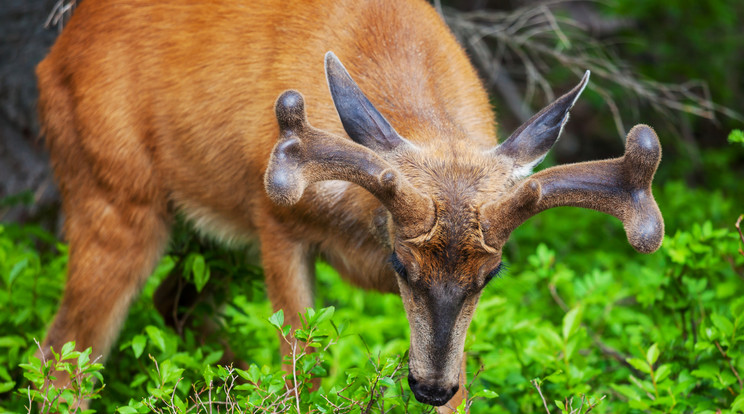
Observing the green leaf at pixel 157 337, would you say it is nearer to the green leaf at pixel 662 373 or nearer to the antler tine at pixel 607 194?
the antler tine at pixel 607 194

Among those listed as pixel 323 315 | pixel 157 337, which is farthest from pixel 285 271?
pixel 323 315

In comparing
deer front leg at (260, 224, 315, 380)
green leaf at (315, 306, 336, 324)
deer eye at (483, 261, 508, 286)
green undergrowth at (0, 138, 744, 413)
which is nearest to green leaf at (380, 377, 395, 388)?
green undergrowth at (0, 138, 744, 413)

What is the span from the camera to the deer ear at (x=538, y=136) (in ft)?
14.0

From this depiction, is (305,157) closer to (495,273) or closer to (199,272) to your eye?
(495,273)

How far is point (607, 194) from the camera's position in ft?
12.4

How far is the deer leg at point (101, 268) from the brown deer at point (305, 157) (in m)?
0.01

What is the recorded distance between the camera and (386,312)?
A: 7.28 m

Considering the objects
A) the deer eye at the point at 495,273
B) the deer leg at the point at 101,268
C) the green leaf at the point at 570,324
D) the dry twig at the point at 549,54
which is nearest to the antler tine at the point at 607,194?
the deer eye at the point at 495,273

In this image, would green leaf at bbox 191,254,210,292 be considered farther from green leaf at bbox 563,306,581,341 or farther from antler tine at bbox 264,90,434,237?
green leaf at bbox 563,306,581,341

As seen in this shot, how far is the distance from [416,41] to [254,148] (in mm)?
1124

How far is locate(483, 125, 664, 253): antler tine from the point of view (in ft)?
12.1

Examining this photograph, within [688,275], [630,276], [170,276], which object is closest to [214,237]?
[170,276]

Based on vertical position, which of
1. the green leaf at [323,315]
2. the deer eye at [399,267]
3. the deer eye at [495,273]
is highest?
the green leaf at [323,315]

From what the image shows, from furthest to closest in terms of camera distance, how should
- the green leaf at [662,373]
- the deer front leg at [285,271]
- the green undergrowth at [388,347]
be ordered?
the deer front leg at [285,271]
the green leaf at [662,373]
the green undergrowth at [388,347]
